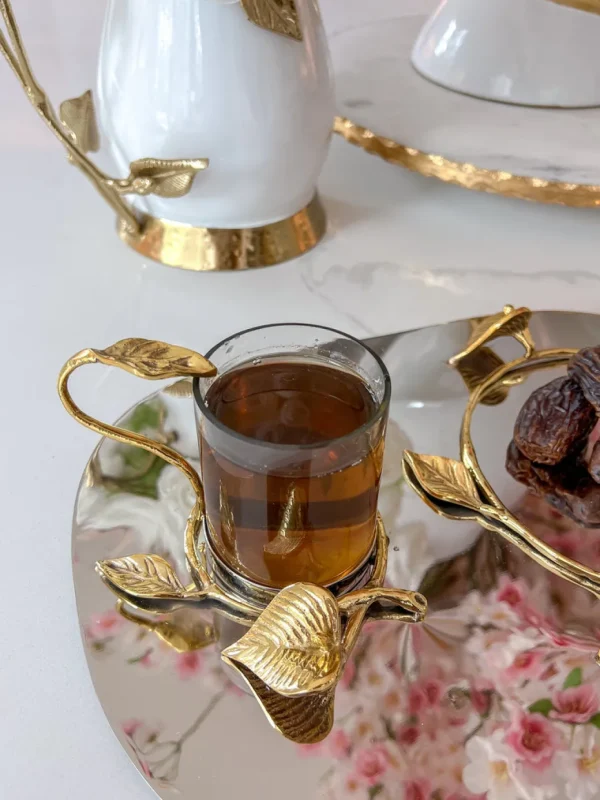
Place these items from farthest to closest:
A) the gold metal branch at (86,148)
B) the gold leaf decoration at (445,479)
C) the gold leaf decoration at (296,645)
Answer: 1. the gold metal branch at (86,148)
2. the gold leaf decoration at (445,479)
3. the gold leaf decoration at (296,645)

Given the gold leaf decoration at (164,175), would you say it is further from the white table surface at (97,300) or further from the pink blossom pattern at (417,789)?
the pink blossom pattern at (417,789)

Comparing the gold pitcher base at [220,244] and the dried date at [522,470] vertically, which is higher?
the gold pitcher base at [220,244]

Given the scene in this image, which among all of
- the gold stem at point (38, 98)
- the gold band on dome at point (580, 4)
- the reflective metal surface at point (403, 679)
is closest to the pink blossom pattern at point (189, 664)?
the reflective metal surface at point (403, 679)

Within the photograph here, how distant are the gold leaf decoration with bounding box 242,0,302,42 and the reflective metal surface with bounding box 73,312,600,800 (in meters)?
0.26

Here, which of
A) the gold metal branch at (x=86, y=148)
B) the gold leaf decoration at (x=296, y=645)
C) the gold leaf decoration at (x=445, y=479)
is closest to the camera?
the gold leaf decoration at (x=296, y=645)

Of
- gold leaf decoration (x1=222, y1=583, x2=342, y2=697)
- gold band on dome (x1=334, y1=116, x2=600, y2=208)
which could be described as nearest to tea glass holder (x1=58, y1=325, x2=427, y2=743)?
gold leaf decoration (x1=222, y1=583, x2=342, y2=697)

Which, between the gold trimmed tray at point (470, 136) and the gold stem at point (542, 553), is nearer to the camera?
the gold stem at point (542, 553)

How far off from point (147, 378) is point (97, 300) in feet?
0.95

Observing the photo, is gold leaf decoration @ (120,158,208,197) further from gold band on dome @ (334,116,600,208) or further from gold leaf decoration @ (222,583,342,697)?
gold leaf decoration @ (222,583,342,697)

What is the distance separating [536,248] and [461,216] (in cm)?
7

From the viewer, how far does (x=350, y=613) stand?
0.29 meters

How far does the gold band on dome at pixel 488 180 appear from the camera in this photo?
1.86 feet

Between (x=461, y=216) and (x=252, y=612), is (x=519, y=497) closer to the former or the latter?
(x=252, y=612)

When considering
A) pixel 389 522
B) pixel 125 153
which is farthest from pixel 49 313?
pixel 389 522
